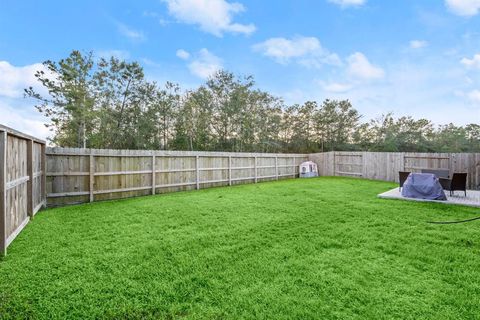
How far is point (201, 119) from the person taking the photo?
54.3 feet

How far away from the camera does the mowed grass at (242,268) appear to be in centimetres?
182

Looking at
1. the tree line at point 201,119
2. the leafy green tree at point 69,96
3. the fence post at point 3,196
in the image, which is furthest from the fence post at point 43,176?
the tree line at point 201,119

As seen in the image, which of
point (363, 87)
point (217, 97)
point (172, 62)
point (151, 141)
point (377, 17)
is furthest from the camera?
point (217, 97)

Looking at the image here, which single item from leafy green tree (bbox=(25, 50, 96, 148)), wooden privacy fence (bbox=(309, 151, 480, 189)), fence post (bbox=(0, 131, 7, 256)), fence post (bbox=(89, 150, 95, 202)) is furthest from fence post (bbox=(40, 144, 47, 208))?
wooden privacy fence (bbox=(309, 151, 480, 189))

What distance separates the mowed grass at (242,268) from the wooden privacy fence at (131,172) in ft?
5.37

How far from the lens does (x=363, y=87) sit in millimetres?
13672

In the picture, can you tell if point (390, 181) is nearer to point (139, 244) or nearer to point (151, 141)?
point (139, 244)

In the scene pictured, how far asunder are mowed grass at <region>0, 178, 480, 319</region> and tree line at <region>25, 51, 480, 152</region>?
11.0 m

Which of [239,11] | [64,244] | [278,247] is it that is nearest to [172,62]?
[239,11]

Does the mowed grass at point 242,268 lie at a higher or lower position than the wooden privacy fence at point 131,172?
lower

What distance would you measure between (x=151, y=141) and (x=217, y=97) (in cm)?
574

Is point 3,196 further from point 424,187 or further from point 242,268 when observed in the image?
point 424,187

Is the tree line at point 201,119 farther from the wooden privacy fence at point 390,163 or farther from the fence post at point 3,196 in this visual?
the fence post at point 3,196

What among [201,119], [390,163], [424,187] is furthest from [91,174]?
[390,163]
